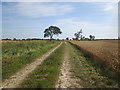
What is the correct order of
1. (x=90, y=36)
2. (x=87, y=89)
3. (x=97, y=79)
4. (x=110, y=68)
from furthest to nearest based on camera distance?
(x=90, y=36), (x=110, y=68), (x=97, y=79), (x=87, y=89)

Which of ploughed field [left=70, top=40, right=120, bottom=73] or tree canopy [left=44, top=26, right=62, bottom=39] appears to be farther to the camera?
tree canopy [left=44, top=26, right=62, bottom=39]

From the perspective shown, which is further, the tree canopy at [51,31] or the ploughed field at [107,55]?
the tree canopy at [51,31]

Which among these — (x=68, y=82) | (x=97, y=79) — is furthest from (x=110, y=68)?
(x=68, y=82)

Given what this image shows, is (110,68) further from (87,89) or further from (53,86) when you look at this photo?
(53,86)

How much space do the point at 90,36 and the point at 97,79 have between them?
546 ft

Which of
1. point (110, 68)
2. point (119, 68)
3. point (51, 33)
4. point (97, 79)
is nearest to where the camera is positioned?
point (97, 79)

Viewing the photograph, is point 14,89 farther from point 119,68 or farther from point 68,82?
point 119,68

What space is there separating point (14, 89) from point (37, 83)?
1.28m

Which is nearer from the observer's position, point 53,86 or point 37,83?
point 53,86

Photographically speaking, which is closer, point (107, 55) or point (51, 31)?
point (107, 55)

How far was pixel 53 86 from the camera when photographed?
8820mm

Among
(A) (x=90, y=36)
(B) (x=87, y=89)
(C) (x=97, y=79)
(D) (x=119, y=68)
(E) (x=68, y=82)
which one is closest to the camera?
(B) (x=87, y=89)

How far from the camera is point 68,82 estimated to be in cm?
985

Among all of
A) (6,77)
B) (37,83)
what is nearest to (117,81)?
(37,83)
